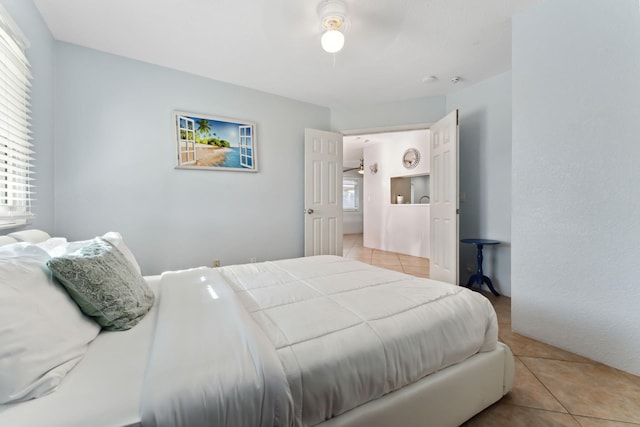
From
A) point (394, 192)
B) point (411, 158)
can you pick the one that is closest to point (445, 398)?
point (411, 158)

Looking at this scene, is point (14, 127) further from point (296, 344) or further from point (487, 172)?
point (487, 172)

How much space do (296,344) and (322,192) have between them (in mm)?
2855

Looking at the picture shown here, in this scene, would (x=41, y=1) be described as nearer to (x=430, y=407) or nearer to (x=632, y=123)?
(x=430, y=407)

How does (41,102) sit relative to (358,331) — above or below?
above

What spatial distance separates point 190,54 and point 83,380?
8.99ft

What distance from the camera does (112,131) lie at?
2521 millimetres

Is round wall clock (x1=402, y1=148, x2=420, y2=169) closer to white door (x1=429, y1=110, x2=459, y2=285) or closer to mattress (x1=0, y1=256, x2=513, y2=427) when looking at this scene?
white door (x1=429, y1=110, x2=459, y2=285)

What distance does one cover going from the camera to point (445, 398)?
108 cm

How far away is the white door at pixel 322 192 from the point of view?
138 inches

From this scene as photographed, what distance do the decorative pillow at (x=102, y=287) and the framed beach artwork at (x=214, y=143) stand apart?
6.32ft

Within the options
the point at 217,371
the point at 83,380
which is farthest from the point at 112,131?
the point at 217,371

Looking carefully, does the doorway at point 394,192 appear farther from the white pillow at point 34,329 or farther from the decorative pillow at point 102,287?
the white pillow at point 34,329

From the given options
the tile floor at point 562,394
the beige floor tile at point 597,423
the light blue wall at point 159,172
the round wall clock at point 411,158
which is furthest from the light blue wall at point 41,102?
the round wall clock at point 411,158

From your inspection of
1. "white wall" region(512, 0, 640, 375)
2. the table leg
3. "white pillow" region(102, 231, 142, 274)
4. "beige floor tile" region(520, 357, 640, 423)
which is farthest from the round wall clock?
"white pillow" region(102, 231, 142, 274)
